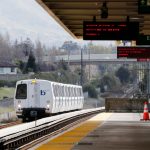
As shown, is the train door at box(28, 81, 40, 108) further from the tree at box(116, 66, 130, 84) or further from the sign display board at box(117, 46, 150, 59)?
the tree at box(116, 66, 130, 84)

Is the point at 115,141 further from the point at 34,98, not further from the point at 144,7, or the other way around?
the point at 34,98

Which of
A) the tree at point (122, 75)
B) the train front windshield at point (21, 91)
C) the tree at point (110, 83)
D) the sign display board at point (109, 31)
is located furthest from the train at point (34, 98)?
the tree at point (122, 75)

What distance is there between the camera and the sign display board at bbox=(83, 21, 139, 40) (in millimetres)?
26328

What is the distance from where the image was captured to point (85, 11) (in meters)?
28.0

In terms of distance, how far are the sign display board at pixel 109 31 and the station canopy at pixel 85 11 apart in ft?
2.19

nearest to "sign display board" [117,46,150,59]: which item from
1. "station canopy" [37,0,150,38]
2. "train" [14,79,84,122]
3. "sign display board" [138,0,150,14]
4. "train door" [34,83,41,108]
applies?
"train" [14,79,84,122]

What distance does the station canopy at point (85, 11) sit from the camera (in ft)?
82.0

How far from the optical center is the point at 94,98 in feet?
406

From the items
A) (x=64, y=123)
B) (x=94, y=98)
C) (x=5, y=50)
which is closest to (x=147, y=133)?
(x=64, y=123)

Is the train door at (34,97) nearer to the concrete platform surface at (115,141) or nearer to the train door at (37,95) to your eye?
the train door at (37,95)

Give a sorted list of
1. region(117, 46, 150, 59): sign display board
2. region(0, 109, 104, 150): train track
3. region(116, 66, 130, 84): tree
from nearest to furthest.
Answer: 1. region(0, 109, 104, 150): train track
2. region(117, 46, 150, 59): sign display board
3. region(116, 66, 130, 84): tree

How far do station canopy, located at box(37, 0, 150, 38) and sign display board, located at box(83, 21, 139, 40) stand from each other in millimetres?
668

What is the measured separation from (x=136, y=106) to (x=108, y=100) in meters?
2.19

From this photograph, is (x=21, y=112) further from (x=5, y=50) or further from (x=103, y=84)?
(x=5, y=50)
